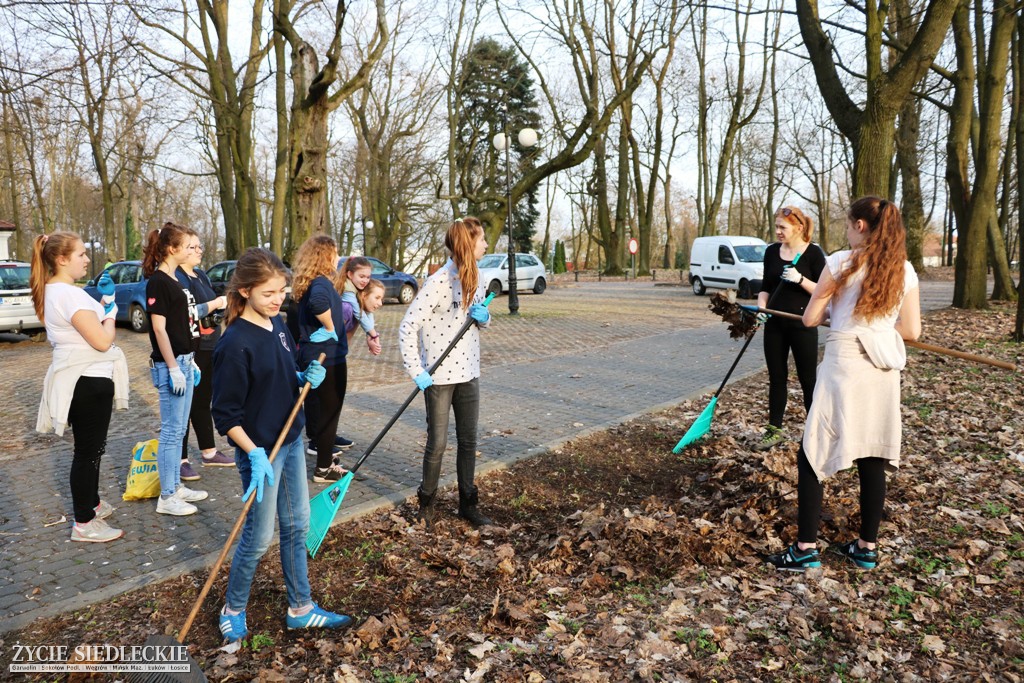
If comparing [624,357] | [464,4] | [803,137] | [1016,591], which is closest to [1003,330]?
[624,357]

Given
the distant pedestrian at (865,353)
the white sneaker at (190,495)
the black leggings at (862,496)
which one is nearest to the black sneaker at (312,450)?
the white sneaker at (190,495)

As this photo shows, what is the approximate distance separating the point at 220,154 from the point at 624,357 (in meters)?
17.8

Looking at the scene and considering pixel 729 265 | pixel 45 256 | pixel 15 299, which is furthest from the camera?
pixel 729 265

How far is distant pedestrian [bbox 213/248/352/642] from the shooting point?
3033 mm

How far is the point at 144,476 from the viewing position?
5012 millimetres

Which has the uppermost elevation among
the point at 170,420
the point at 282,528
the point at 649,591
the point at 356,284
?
the point at 356,284

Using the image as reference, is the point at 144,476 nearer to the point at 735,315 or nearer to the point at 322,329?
the point at 322,329

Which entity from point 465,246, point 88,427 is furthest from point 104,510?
point 465,246

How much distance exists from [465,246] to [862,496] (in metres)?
2.56

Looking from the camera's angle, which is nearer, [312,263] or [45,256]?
[45,256]

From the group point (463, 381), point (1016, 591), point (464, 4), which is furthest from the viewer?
point (464, 4)

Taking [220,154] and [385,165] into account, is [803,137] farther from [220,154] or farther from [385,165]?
[220,154]

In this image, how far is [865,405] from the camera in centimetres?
360

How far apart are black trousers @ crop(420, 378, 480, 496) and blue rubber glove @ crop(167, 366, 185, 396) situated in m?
1.60
